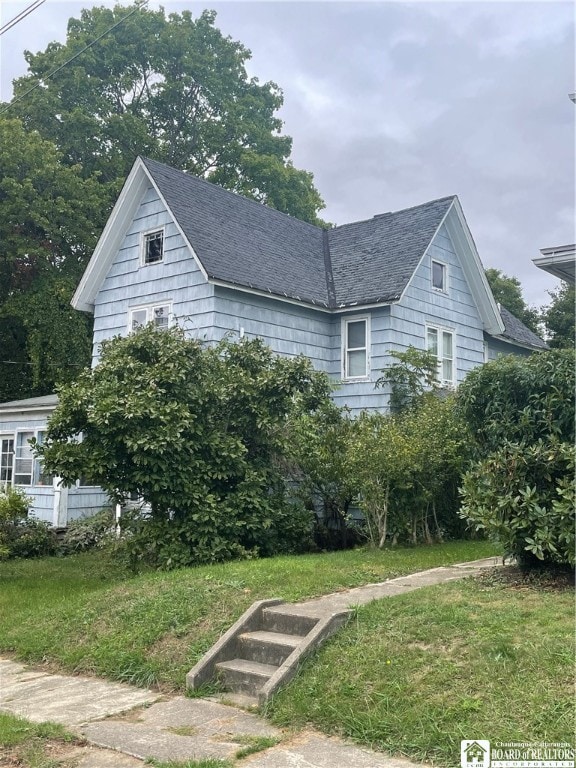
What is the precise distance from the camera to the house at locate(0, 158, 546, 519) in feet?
51.1

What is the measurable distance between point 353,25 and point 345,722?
7.70 m

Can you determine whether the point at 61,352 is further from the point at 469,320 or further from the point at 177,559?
the point at 177,559

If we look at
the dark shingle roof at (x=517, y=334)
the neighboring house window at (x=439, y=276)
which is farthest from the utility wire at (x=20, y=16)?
the dark shingle roof at (x=517, y=334)

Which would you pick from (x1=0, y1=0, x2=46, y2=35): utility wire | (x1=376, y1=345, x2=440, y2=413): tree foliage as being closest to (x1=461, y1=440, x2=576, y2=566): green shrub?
(x1=376, y1=345, x2=440, y2=413): tree foliage

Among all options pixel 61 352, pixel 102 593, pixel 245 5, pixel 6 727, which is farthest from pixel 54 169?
pixel 6 727

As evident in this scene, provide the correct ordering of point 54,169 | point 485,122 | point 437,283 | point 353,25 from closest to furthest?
point 353,25 → point 485,122 → point 437,283 → point 54,169

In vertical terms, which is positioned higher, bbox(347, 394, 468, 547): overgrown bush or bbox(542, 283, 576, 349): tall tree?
bbox(542, 283, 576, 349): tall tree

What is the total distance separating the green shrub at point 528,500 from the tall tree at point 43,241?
19377mm

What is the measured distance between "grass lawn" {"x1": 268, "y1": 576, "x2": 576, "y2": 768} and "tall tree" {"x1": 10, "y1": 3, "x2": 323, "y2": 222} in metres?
27.0

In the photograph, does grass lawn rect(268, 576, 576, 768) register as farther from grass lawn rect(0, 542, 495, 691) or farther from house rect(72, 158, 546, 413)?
house rect(72, 158, 546, 413)

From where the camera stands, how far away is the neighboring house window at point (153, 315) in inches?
629

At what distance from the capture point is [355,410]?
651 inches

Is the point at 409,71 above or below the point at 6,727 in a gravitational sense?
above

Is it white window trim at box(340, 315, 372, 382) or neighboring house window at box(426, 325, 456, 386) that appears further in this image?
neighboring house window at box(426, 325, 456, 386)
